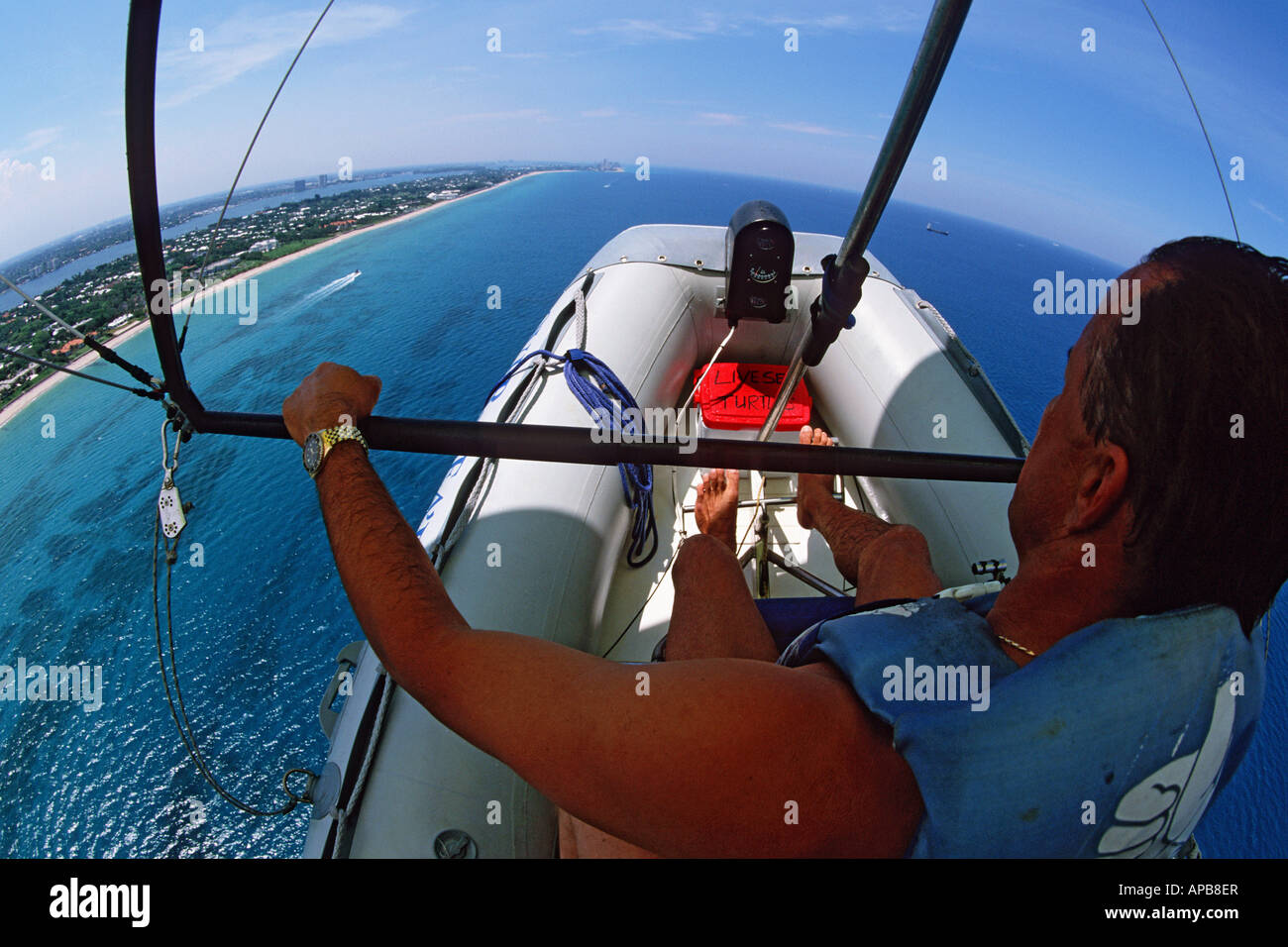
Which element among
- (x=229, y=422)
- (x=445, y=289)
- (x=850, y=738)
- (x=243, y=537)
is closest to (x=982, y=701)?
(x=850, y=738)

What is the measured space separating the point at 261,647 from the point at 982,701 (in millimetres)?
6299

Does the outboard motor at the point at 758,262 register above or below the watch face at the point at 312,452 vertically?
above

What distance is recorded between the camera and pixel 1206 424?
685 millimetres

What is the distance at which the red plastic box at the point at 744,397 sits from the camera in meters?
3.68

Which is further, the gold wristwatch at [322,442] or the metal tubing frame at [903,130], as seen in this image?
the gold wristwatch at [322,442]

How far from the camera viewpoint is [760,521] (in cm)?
281

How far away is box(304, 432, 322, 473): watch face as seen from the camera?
1078mm

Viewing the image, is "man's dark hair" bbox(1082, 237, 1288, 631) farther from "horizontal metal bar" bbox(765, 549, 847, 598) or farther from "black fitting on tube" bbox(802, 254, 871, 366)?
"horizontal metal bar" bbox(765, 549, 847, 598)

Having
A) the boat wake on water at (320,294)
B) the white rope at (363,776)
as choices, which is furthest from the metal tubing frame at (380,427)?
the boat wake on water at (320,294)

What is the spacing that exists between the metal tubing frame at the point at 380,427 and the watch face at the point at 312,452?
0.05 meters

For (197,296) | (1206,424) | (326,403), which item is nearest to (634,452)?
(326,403)

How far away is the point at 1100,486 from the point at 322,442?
4.26 feet

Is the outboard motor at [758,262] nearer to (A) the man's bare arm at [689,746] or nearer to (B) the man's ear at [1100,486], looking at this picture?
(B) the man's ear at [1100,486]

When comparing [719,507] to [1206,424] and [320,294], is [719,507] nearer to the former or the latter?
[1206,424]
